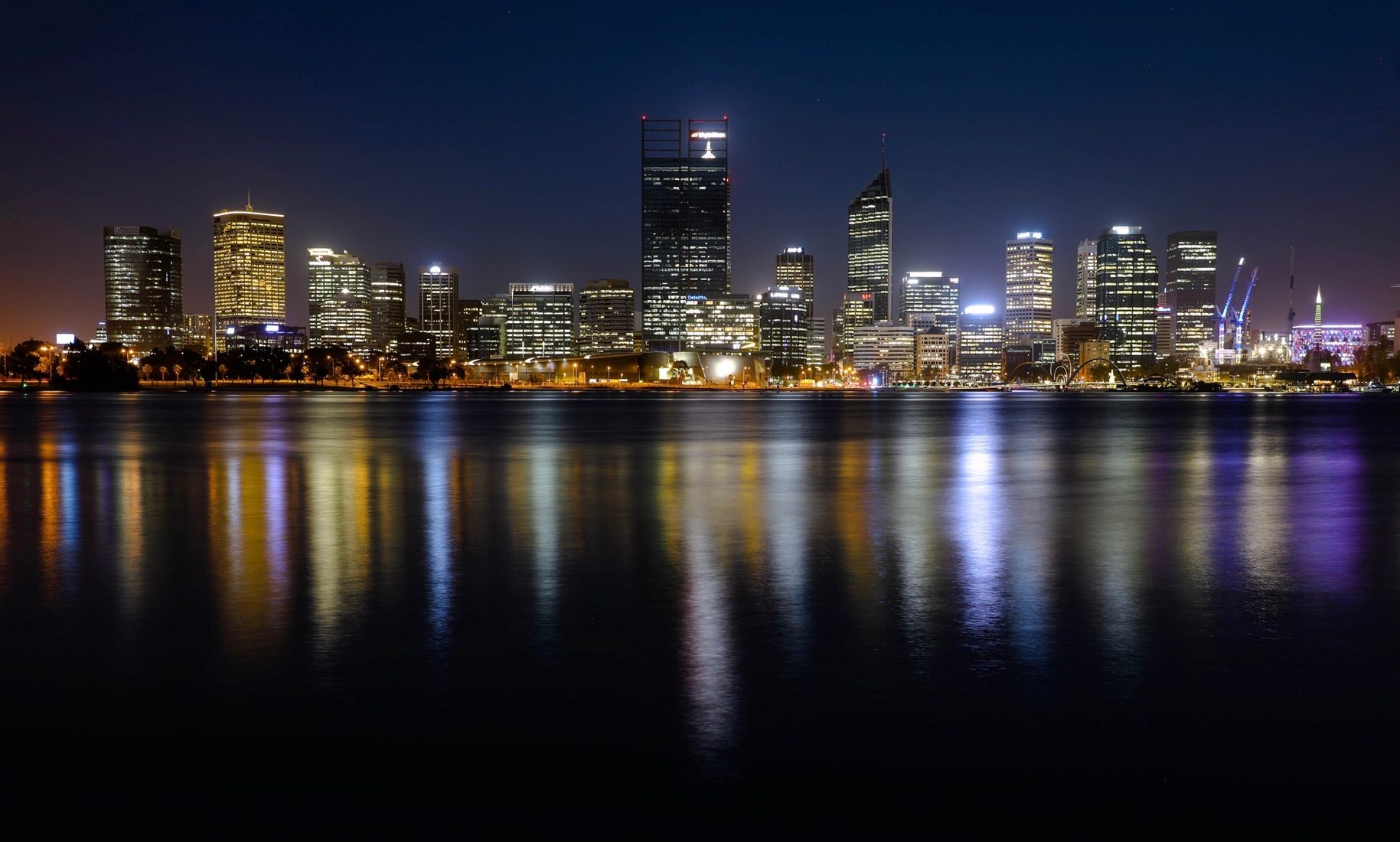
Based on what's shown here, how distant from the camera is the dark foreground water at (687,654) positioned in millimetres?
6133

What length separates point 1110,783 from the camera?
20.1 feet

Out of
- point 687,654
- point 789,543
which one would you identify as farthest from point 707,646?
point 789,543

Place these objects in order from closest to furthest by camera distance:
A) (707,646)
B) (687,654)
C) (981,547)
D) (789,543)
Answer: (687,654) < (707,646) < (981,547) < (789,543)

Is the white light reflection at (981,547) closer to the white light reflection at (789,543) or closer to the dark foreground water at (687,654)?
the dark foreground water at (687,654)

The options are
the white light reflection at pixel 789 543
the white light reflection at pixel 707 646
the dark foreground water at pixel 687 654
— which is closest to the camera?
the dark foreground water at pixel 687 654

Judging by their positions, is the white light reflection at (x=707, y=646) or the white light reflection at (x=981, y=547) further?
the white light reflection at (x=981, y=547)

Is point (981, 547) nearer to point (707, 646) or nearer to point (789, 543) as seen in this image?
point (789, 543)

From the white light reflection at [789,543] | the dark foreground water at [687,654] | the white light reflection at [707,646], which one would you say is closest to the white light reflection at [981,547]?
the dark foreground water at [687,654]

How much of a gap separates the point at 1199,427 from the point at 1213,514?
47270mm

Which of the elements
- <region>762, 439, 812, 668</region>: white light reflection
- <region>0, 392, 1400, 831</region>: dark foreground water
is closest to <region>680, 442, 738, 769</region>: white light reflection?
<region>0, 392, 1400, 831</region>: dark foreground water

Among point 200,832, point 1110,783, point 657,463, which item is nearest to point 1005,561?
point 1110,783

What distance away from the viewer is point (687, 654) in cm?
887

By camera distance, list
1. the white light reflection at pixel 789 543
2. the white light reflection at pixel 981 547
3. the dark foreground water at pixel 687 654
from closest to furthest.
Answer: the dark foreground water at pixel 687 654 → the white light reflection at pixel 789 543 → the white light reflection at pixel 981 547

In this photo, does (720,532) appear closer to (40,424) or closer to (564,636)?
(564,636)
